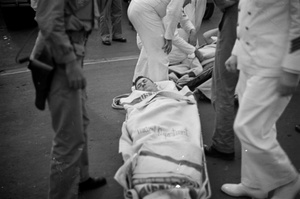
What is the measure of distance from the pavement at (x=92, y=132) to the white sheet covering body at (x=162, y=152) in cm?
41

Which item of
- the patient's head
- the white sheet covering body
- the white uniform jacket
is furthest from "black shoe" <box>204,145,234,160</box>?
the white uniform jacket

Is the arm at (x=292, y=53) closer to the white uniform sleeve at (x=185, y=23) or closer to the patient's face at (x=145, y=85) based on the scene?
the patient's face at (x=145, y=85)

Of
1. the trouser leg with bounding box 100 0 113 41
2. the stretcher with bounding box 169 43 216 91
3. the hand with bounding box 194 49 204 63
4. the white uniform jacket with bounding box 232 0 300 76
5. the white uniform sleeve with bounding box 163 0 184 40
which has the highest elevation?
the white uniform jacket with bounding box 232 0 300 76

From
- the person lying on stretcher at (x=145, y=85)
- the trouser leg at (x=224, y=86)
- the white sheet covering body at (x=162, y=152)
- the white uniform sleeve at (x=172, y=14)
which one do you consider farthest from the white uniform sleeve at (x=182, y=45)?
the trouser leg at (x=224, y=86)

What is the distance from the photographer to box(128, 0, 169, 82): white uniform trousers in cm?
418

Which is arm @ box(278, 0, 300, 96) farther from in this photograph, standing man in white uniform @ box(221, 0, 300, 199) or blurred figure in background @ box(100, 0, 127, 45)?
blurred figure in background @ box(100, 0, 127, 45)

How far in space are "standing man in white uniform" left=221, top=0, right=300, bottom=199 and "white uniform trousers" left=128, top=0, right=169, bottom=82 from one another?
203 cm

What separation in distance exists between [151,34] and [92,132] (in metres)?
1.34

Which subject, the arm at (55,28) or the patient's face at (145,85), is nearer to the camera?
the arm at (55,28)

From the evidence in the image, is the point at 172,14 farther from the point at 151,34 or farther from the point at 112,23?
the point at 112,23

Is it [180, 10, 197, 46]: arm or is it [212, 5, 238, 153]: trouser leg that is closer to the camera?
[212, 5, 238, 153]: trouser leg

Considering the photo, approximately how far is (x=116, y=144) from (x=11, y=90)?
228cm

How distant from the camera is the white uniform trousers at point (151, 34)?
418cm

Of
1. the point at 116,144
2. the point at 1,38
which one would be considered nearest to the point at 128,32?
the point at 1,38
